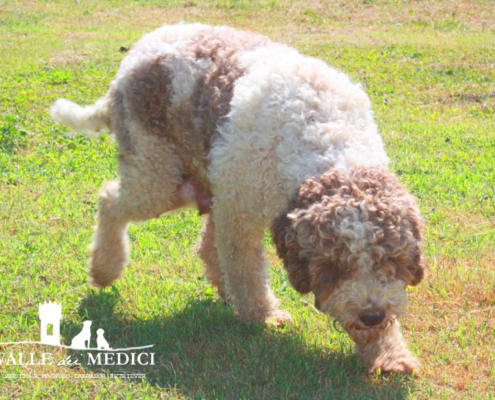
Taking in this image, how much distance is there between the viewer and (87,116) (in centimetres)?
535

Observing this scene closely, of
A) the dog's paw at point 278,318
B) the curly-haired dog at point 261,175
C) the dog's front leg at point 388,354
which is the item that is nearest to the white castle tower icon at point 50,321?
the curly-haired dog at point 261,175

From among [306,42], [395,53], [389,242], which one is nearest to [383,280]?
[389,242]

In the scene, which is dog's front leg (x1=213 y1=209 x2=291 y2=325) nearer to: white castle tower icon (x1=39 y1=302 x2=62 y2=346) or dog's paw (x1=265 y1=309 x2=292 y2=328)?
dog's paw (x1=265 y1=309 x2=292 y2=328)

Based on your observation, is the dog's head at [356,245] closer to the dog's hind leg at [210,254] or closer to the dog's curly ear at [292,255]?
the dog's curly ear at [292,255]

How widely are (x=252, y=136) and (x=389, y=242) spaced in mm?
1181

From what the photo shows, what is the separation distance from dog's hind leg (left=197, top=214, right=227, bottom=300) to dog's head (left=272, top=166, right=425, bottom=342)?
1465 mm

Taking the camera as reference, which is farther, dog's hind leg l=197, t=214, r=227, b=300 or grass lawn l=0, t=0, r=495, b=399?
dog's hind leg l=197, t=214, r=227, b=300

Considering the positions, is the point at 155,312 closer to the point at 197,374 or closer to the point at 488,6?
the point at 197,374

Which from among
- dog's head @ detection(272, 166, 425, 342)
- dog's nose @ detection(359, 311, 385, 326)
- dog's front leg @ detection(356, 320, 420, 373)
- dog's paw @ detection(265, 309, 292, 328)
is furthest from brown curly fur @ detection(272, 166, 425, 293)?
dog's paw @ detection(265, 309, 292, 328)

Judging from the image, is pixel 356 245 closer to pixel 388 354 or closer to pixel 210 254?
pixel 388 354

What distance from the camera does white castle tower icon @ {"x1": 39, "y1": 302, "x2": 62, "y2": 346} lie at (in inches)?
168

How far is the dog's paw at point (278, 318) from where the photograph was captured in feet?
14.8

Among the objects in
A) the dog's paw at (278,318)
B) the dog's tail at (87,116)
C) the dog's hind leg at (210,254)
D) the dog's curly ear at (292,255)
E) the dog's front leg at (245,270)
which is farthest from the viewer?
the dog's tail at (87,116)

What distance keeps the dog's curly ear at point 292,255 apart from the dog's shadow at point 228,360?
0.61 metres
